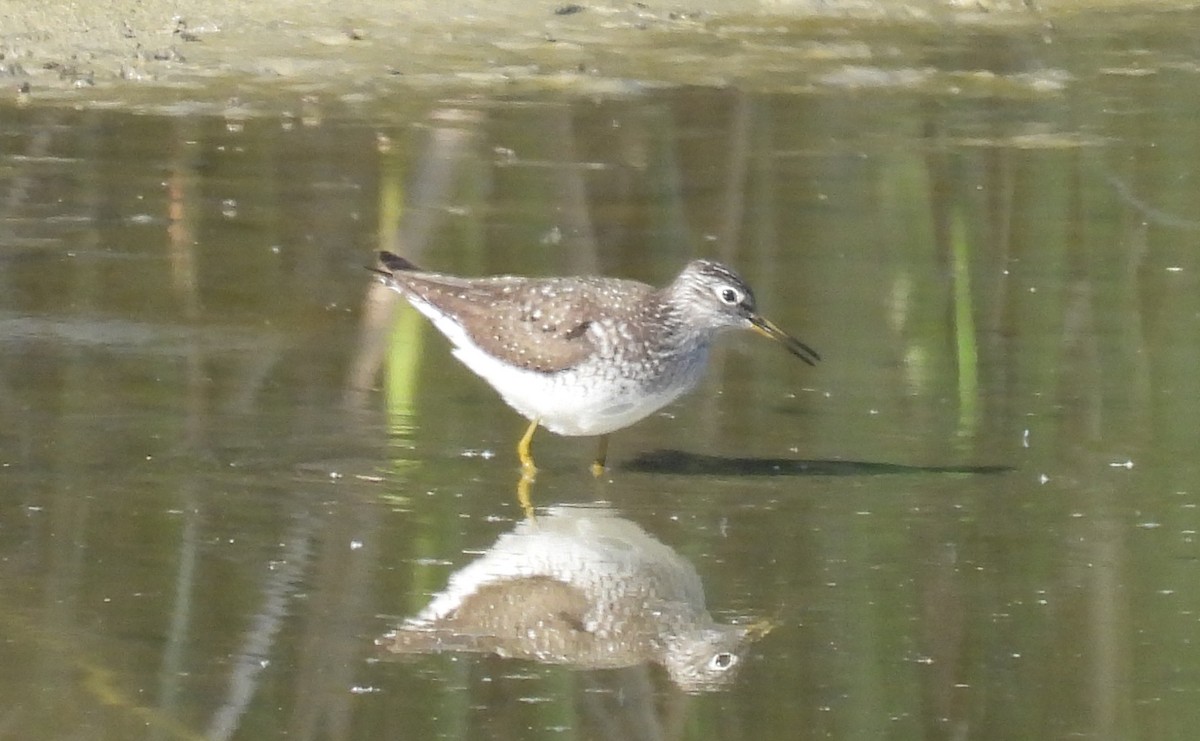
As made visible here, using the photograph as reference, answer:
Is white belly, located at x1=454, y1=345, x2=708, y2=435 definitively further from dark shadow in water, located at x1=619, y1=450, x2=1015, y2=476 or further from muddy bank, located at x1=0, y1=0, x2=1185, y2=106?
muddy bank, located at x1=0, y1=0, x2=1185, y2=106

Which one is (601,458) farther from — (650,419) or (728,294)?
(728,294)

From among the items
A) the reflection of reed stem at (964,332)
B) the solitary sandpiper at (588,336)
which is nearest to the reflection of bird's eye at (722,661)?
the solitary sandpiper at (588,336)

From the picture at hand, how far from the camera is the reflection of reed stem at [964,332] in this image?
654cm

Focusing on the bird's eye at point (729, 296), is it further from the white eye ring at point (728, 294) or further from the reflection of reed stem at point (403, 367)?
the reflection of reed stem at point (403, 367)

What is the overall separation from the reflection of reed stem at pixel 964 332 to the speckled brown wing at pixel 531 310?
98 centimetres

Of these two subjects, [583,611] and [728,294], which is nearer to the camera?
[583,611]

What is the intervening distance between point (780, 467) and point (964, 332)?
127 cm

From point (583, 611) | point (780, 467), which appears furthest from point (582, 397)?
point (583, 611)

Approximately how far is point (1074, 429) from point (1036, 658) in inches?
67.2

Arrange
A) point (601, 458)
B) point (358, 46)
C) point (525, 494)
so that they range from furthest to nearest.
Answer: point (358, 46), point (601, 458), point (525, 494)

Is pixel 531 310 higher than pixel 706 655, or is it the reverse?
pixel 531 310

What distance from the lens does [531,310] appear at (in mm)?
6328

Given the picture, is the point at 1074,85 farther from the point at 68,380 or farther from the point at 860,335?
the point at 68,380

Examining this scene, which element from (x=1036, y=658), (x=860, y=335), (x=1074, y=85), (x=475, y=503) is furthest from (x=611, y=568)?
(x=1074, y=85)
